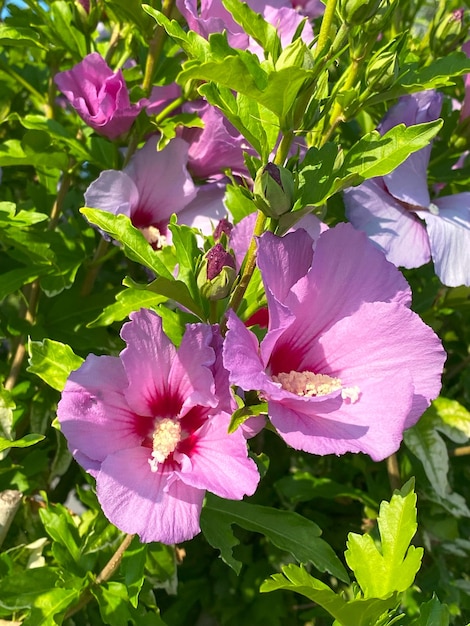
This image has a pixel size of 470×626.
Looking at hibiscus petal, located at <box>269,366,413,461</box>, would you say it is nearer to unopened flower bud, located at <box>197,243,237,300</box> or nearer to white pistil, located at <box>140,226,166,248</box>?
unopened flower bud, located at <box>197,243,237,300</box>

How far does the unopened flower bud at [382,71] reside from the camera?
0.80 metres

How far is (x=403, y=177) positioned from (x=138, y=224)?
16.3 inches

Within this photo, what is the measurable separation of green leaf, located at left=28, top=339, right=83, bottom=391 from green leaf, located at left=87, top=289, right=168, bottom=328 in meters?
0.06

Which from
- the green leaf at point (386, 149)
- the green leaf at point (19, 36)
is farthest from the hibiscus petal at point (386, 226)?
the green leaf at point (19, 36)

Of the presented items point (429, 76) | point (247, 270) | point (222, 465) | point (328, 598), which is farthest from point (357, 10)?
point (328, 598)

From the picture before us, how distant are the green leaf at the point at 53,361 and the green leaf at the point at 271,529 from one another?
0.26 m

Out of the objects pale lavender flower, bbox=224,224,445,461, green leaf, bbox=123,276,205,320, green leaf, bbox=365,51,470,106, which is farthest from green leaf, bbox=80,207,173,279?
green leaf, bbox=365,51,470,106

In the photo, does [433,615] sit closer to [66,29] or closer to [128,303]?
[128,303]

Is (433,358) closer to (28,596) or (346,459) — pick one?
(28,596)

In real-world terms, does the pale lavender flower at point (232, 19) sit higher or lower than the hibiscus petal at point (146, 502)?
higher

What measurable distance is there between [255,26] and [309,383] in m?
0.40

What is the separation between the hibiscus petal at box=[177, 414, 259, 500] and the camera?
27.7 inches

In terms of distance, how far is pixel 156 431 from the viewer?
823 millimetres

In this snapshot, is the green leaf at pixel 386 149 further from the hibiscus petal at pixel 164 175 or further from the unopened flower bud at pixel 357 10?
the hibiscus petal at pixel 164 175
